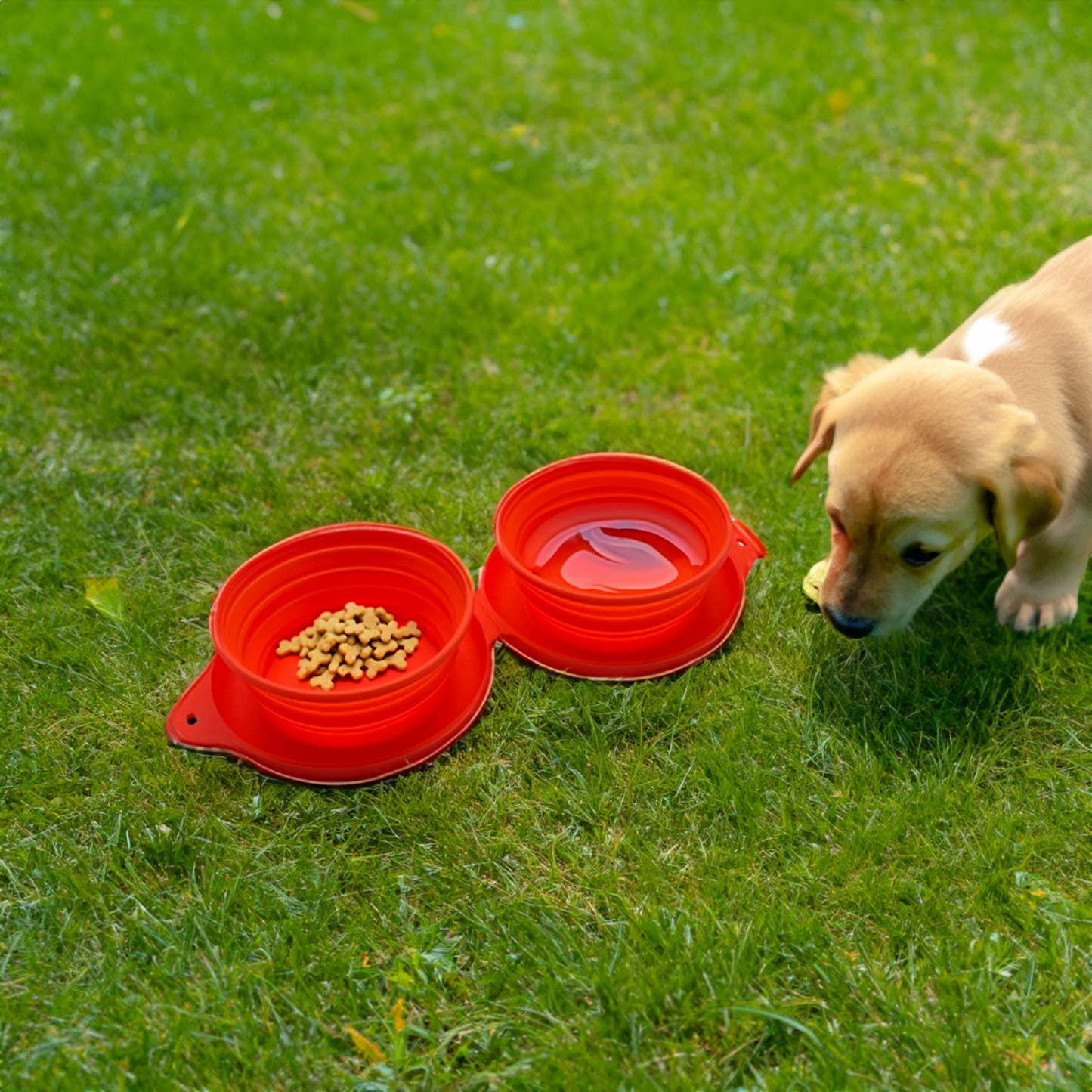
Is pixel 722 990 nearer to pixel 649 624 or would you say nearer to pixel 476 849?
pixel 476 849

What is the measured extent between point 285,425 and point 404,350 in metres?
0.66

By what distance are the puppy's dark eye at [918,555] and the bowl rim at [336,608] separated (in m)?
1.24

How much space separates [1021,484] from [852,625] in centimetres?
58

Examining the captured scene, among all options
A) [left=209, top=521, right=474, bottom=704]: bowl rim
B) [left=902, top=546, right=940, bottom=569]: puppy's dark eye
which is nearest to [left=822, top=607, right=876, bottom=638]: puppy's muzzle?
[left=902, top=546, right=940, bottom=569]: puppy's dark eye

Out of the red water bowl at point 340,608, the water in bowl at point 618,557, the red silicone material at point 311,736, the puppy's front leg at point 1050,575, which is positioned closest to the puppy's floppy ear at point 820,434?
the water in bowl at point 618,557

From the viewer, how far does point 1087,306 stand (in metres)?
3.15

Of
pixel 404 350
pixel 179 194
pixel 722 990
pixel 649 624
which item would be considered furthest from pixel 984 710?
pixel 179 194

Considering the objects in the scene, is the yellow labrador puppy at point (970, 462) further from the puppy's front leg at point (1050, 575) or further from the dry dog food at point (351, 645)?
the dry dog food at point (351, 645)

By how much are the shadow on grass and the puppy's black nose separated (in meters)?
0.25

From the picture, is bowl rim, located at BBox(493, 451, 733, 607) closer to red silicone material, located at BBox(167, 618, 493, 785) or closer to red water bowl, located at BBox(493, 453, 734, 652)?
red water bowl, located at BBox(493, 453, 734, 652)

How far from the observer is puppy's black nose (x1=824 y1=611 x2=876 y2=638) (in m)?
2.89

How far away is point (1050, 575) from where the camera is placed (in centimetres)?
316

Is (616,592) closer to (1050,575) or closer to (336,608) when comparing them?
(336,608)

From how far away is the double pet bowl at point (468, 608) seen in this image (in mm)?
2959
